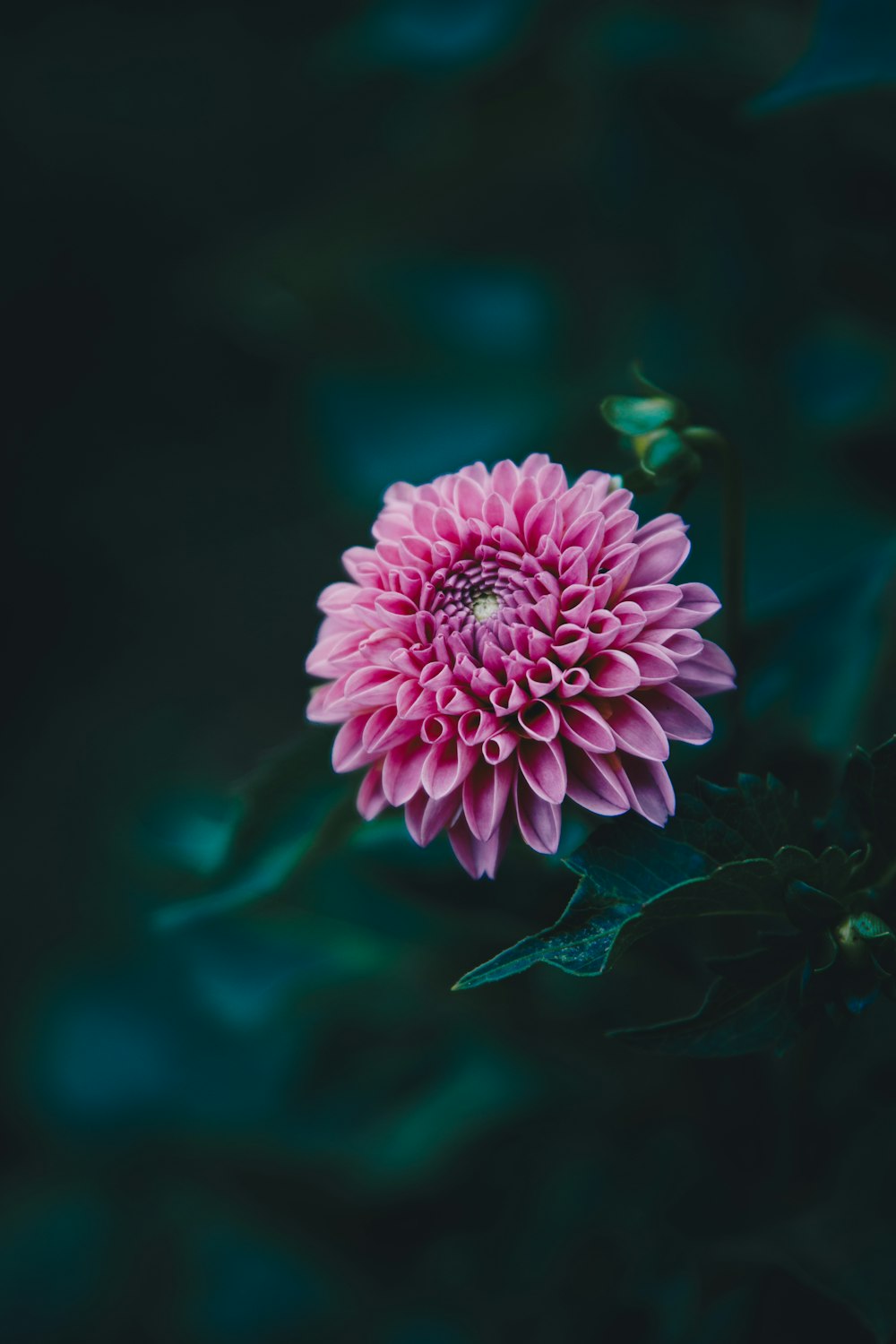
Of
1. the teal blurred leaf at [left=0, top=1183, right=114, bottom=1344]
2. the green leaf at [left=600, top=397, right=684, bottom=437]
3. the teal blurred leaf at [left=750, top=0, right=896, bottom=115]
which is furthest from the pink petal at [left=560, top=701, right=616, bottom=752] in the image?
the teal blurred leaf at [left=0, top=1183, right=114, bottom=1344]

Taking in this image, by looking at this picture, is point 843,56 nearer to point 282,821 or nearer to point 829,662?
point 829,662

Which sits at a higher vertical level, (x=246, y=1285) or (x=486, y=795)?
(x=486, y=795)

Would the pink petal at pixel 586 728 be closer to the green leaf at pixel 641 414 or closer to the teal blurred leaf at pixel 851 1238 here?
the green leaf at pixel 641 414

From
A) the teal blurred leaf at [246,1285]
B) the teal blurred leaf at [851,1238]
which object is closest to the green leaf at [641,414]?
the teal blurred leaf at [851,1238]

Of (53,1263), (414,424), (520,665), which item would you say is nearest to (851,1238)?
(520,665)

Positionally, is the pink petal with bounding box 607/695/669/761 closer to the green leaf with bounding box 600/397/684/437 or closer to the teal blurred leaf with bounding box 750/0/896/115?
the green leaf with bounding box 600/397/684/437

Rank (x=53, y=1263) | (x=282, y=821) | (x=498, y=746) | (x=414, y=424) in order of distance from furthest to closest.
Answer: (x=414, y=424)
(x=53, y=1263)
(x=282, y=821)
(x=498, y=746)

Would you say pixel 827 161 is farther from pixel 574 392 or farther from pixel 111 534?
pixel 111 534

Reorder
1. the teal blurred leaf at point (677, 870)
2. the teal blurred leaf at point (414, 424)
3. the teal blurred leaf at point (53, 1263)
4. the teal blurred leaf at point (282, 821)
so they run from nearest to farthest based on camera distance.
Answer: the teal blurred leaf at point (677, 870), the teal blurred leaf at point (282, 821), the teal blurred leaf at point (53, 1263), the teal blurred leaf at point (414, 424)
